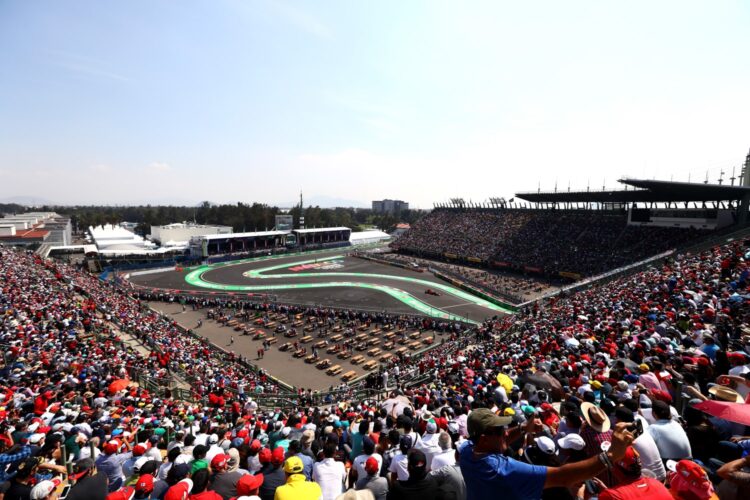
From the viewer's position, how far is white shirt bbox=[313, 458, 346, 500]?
4.30 m

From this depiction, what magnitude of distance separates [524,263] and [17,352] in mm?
49963

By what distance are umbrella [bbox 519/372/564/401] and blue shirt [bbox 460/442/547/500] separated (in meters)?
5.96

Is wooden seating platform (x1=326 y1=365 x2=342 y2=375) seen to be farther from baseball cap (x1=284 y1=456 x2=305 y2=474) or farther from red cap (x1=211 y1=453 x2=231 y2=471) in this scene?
baseball cap (x1=284 y1=456 x2=305 y2=474)

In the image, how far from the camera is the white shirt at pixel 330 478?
430 centimetres

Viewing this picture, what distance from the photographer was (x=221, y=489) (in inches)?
171

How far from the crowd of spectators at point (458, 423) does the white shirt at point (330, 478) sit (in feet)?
0.06

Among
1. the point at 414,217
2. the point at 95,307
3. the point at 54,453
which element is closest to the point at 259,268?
the point at 95,307

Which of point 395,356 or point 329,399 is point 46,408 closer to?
point 329,399

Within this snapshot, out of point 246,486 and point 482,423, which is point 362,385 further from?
point 482,423

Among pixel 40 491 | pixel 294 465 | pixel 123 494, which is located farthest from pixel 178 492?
pixel 294 465

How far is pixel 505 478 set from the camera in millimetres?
2391

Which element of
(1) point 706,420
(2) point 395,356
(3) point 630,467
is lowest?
(2) point 395,356

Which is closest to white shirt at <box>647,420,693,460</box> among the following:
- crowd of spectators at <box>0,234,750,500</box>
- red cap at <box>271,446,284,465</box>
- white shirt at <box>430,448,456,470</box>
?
crowd of spectators at <box>0,234,750,500</box>

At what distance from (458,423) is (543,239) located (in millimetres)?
52137
